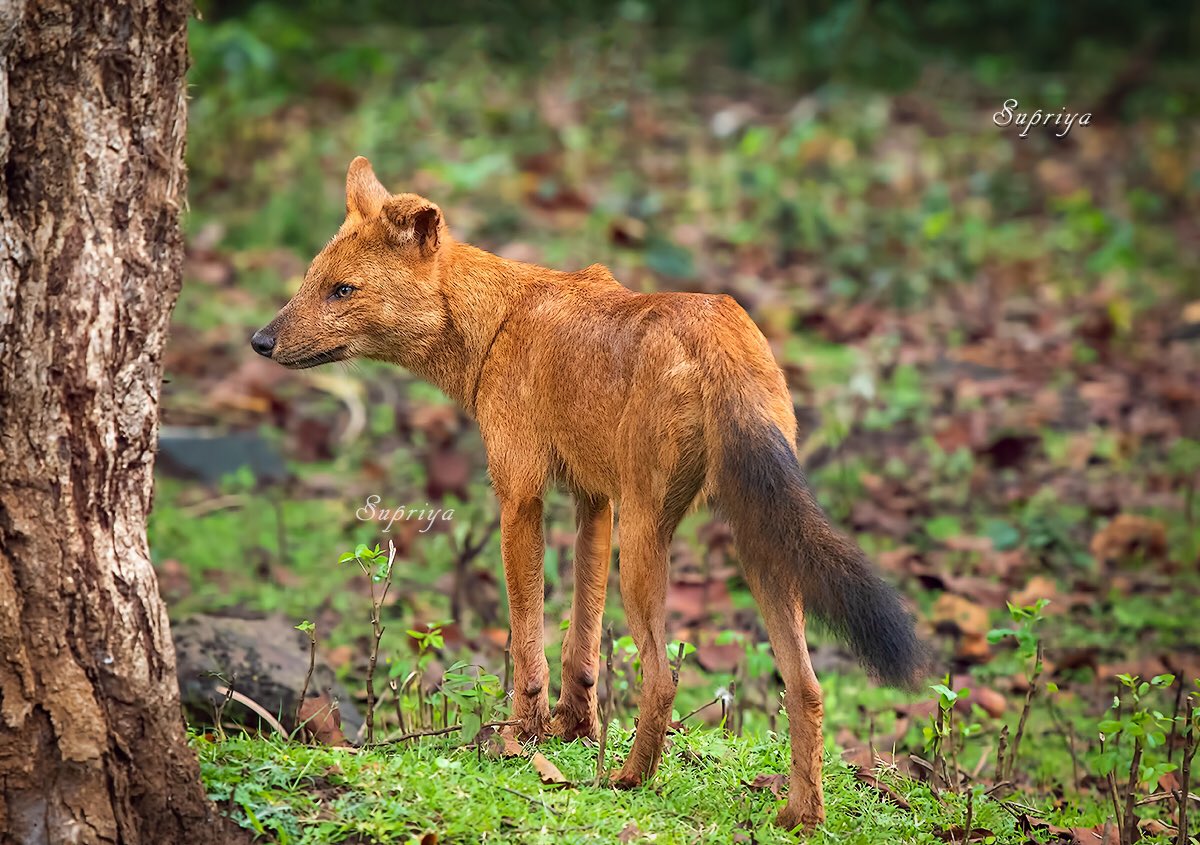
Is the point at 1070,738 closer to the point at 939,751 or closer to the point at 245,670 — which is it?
the point at 939,751

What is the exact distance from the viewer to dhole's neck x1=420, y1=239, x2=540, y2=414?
4781mm

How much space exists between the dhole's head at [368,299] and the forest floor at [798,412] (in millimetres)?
1022

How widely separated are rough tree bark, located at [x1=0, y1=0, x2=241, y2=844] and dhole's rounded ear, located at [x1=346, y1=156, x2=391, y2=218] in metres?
1.09

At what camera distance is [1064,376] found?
10.3m

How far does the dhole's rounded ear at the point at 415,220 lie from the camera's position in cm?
476

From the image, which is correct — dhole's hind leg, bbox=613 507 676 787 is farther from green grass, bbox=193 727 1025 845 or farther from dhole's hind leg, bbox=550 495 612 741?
dhole's hind leg, bbox=550 495 612 741

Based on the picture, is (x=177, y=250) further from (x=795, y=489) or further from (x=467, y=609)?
(x=467, y=609)

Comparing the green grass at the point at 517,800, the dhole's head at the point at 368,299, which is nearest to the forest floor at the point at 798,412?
the green grass at the point at 517,800

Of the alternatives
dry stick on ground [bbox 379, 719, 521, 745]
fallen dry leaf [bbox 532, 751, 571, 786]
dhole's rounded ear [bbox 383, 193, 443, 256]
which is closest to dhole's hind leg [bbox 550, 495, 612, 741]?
dry stick on ground [bbox 379, 719, 521, 745]

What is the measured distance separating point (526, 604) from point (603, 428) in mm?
663

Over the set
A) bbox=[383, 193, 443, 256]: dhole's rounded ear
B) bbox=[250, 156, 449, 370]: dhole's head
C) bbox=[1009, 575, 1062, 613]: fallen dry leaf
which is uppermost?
bbox=[383, 193, 443, 256]: dhole's rounded ear

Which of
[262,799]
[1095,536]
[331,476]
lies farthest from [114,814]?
[1095,536]

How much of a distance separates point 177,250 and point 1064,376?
25.0ft

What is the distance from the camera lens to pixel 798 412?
9.49 metres
